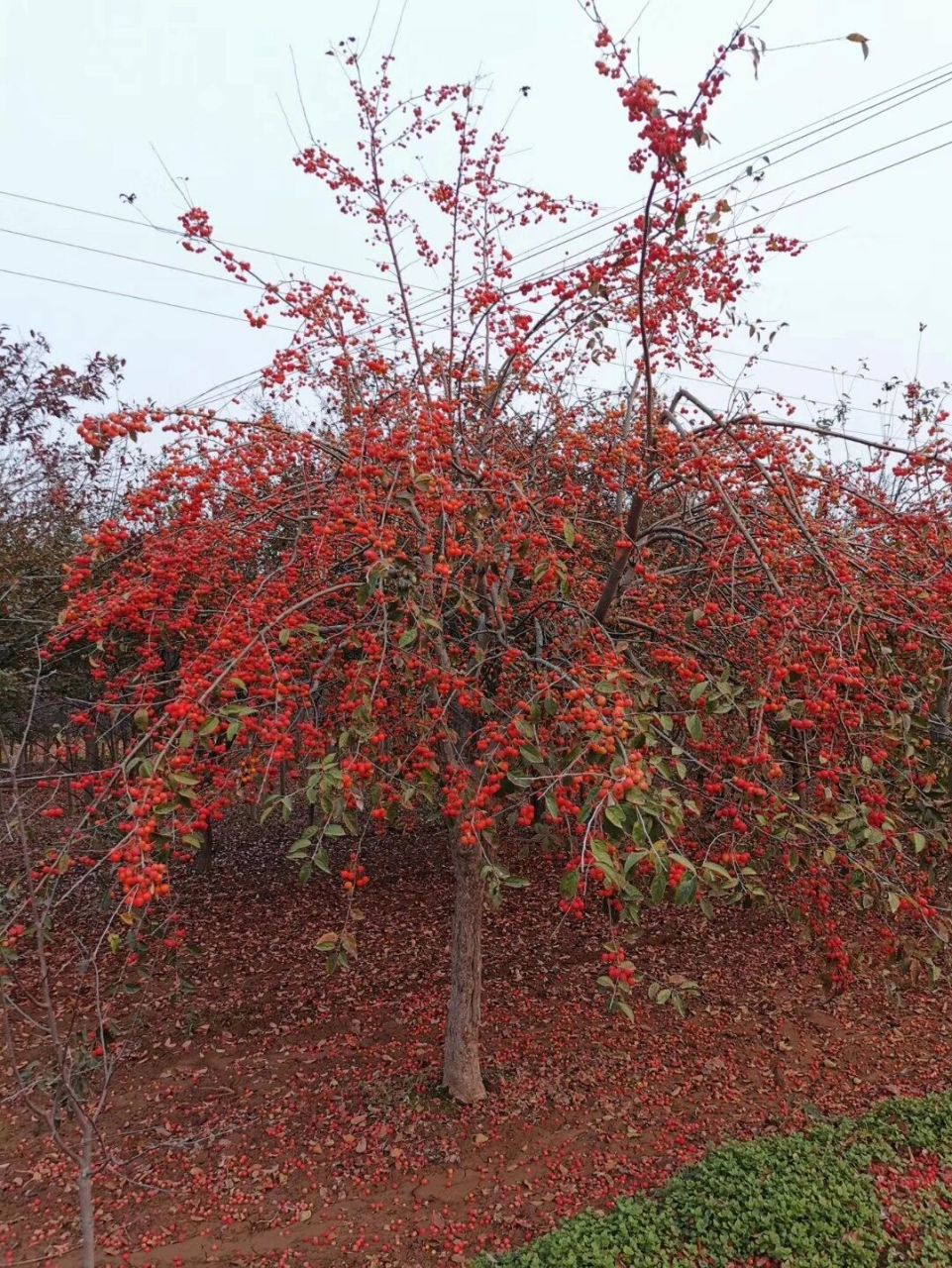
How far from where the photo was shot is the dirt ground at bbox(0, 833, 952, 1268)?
2977 mm

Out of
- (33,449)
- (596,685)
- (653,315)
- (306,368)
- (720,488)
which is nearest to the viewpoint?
(596,685)

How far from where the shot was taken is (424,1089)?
3.73 meters

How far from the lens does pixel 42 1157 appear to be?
3414 millimetres

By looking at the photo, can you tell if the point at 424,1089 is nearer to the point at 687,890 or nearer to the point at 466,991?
the point at 466,991

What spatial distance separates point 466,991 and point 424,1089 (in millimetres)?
587

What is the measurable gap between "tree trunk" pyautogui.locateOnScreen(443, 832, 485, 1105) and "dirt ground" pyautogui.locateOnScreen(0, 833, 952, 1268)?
135 millimetres

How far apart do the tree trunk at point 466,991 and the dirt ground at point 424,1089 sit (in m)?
0.14

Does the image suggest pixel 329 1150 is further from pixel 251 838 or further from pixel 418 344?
pixel 251 838

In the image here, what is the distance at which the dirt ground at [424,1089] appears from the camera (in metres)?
2.98

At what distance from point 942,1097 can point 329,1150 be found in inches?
116

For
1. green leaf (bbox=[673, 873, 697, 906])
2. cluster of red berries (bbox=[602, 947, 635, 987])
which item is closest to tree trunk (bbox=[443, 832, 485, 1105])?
cluster of red berries (bbox=[602, 947, 635, 987])

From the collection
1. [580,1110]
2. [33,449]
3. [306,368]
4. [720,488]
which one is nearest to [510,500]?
[720,488]

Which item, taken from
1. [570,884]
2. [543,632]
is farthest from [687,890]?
[543,632]

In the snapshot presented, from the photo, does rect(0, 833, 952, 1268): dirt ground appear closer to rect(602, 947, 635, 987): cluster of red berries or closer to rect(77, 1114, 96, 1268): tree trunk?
rect(77, 1114, 96, 1268): tree trunk
